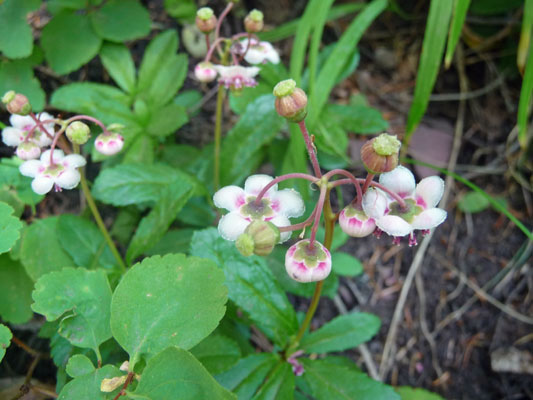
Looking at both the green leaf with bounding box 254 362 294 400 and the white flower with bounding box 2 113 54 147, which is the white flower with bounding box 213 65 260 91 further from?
the green leaf with bounding box 254 362 294 400

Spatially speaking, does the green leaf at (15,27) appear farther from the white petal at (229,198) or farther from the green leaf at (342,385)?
the green leaf at (342,385)

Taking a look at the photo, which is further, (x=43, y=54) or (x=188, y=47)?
(x=188, y=47)

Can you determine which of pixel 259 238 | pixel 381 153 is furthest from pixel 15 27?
pixel 381 153

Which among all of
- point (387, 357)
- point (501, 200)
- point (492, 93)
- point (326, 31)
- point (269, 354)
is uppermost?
point (326, 31)

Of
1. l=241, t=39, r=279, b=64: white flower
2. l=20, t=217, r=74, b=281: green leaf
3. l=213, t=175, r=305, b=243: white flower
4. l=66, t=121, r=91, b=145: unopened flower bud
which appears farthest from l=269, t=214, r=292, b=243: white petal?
l=20, t=217, r=74, b=281: green leaf

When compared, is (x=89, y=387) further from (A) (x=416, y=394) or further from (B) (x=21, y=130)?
(A) (x=416, y=394)

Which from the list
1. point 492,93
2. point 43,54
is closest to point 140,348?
point 43,54

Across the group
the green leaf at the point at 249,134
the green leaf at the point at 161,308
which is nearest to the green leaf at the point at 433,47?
the green leaf at the point at 249,134

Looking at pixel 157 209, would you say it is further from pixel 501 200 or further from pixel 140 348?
pixel 501 200
